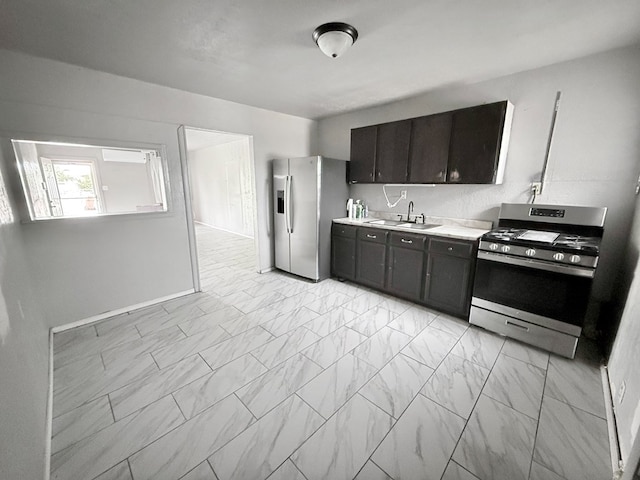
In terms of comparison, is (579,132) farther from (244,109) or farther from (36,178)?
(36,178)

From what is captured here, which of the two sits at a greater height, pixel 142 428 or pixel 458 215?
pixel 458 215

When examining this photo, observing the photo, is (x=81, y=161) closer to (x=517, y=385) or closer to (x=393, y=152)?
(x=393, y=152)

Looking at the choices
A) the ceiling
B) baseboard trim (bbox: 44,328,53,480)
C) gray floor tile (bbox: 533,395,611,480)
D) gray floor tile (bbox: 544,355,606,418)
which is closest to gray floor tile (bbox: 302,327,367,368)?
gray floor tile (bbox: 533,395,611,480)

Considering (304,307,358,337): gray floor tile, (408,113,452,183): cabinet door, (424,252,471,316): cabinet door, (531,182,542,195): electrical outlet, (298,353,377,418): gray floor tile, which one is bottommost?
(298,353,377,418): gray floor tile

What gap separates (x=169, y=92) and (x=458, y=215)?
11.8 ft

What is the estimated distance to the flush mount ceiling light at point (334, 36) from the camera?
1.74m

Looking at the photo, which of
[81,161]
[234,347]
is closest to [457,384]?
[234,347]

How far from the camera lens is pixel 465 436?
147 centimetres

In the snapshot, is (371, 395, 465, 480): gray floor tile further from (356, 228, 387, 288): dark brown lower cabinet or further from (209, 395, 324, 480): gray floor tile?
(356, 228, 387, 288): dark brown lower cabinet

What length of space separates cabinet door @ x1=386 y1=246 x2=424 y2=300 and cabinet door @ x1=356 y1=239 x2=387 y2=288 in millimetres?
101

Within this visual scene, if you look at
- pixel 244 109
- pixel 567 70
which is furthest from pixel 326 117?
pixel 567 70

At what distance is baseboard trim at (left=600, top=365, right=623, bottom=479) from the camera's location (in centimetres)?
130

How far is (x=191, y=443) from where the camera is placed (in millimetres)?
1424

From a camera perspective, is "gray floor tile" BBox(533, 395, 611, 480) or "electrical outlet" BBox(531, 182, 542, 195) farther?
"electrical outlet" BBox(531, 182, 542, 195)
